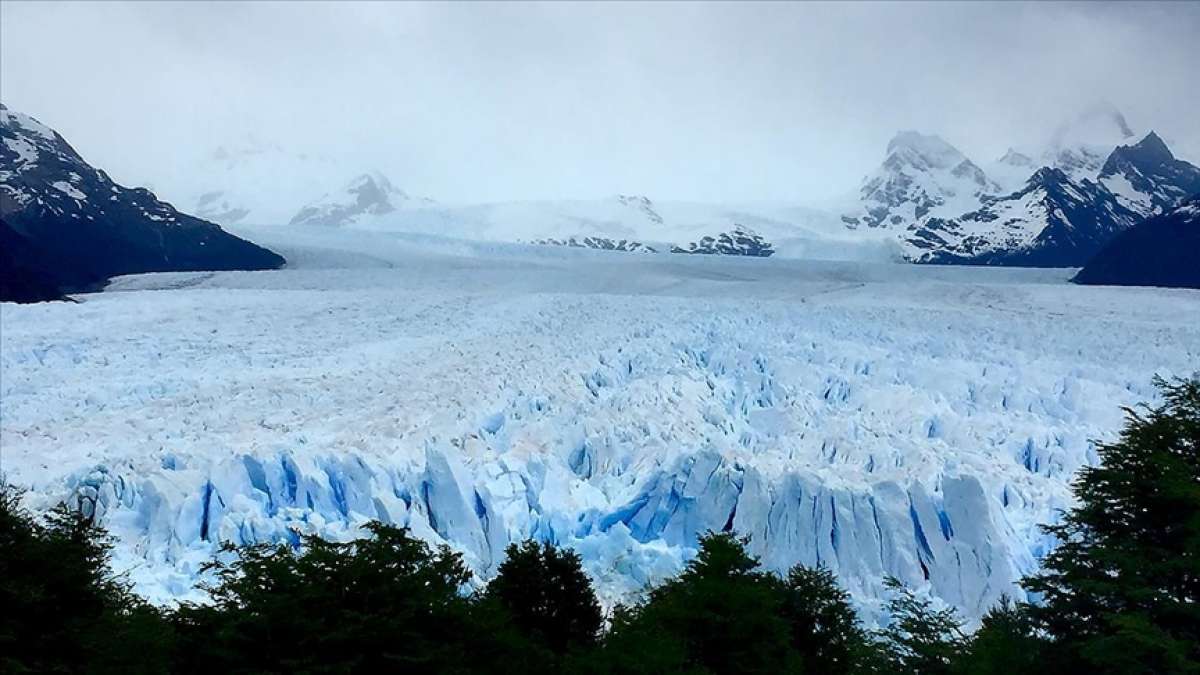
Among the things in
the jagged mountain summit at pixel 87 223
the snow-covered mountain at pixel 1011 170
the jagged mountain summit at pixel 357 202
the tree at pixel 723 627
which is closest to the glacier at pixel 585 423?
the tree at pixel 723 627

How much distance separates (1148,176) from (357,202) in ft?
339

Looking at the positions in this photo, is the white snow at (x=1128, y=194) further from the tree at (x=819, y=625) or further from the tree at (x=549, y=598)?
the tree at (x=549, y=598)

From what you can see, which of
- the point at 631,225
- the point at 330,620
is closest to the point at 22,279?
the point at 330,620

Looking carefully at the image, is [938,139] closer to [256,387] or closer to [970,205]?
[970,205]

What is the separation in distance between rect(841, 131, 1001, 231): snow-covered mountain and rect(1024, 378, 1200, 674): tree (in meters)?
83.7

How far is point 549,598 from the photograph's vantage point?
32.8 feet

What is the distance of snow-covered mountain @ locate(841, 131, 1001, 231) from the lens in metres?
95.4

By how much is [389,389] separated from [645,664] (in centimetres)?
1120

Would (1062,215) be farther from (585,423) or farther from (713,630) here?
(713,630)

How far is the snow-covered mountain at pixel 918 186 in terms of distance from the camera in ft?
313

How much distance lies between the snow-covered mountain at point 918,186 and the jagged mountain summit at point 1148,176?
11926mm

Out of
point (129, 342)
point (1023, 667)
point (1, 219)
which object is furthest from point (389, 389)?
point (1, 219)

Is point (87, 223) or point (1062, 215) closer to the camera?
point (87, 223)

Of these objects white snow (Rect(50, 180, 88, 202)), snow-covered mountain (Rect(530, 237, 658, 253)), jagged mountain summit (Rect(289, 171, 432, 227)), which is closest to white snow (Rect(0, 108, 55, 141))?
white snow (Rect(50, 180, 88, 202))
